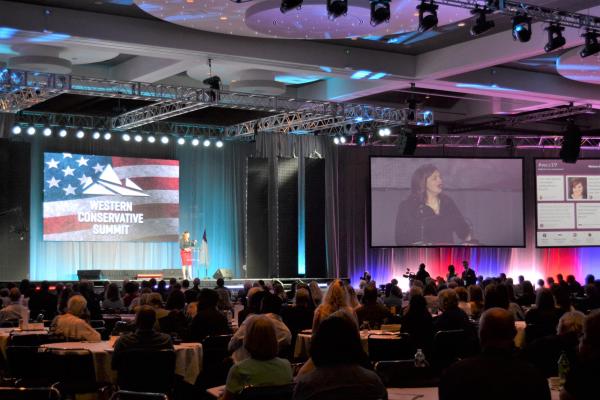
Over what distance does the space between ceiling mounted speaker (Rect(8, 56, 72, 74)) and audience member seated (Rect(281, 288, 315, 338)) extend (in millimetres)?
7058

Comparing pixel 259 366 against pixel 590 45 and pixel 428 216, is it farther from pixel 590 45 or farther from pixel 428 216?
pixel 428 216

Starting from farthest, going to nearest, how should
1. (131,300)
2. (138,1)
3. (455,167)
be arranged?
(455,167), (131,300), (138,1)

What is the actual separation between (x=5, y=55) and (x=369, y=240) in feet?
34.7

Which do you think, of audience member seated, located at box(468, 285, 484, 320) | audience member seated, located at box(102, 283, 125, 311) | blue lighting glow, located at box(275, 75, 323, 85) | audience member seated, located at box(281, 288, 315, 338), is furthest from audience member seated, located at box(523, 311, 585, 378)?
blue lighting glow, located at box(275, 75, 323, 85)

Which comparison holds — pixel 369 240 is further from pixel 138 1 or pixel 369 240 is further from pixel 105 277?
pixel 138 1

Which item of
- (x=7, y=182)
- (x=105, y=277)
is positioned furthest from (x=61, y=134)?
(x=105, y=277)

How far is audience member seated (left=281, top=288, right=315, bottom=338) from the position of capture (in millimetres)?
9586

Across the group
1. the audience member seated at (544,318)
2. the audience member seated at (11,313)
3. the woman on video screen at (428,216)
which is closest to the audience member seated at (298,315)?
the audience member seated at (544,318)

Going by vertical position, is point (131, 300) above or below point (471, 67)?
below

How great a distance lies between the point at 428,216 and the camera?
73.6ft

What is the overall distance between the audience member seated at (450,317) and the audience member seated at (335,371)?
4.14 meters

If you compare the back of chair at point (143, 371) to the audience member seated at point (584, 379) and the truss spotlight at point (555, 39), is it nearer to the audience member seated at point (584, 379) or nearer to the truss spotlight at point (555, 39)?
the audience member seated at point (584, 379)

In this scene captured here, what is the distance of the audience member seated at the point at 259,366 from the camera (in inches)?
185

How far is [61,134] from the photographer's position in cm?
1983
